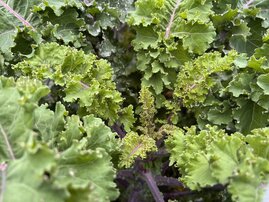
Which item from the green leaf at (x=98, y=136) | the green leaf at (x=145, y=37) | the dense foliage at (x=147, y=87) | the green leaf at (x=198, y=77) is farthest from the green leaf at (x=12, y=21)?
the green leaf at (x=198, y=77)

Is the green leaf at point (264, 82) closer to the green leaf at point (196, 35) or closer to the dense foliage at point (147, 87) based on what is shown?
the dense foliage at point (147, 87)

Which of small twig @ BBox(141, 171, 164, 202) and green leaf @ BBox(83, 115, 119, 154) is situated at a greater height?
green leaf @ BBox(83, 115, 119, 154)

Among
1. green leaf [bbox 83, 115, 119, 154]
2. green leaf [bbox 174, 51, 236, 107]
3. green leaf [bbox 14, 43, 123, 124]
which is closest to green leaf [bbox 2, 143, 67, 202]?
green leaf [bbox 83, 115, 119, 154]

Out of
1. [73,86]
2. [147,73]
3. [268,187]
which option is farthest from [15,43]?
[268,187]

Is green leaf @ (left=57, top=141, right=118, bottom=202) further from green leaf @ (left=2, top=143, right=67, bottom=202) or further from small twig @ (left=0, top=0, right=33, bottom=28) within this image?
small twig @ (left=0, top=0, right=33, bottom=28)

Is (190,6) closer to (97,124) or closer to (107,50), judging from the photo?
(107,50)

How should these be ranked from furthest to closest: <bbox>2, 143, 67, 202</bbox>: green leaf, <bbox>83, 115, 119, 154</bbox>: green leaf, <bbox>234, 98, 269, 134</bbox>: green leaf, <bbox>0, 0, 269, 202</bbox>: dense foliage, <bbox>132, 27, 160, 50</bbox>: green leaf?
<bbox>132, 27, 160, 50</bbox>: green leaf, <bbox>234, 98, 269, 134</bbox>: green leaf, <bbox>83, 115, 119, 154</bbox>: green leaf, <bbox>0, 0, 269, 202</bbox>: dense foliage, <bbox>2, 143, 67, 202</bbox>: green leaf

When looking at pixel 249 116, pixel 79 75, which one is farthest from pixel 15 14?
pixel 249 116
